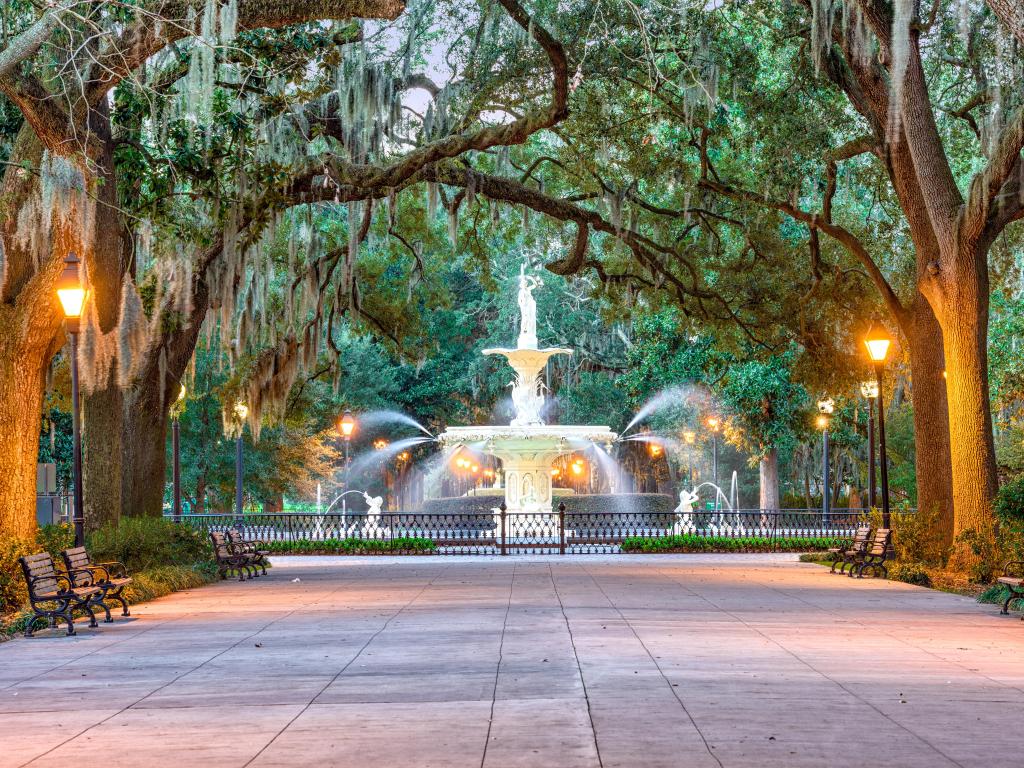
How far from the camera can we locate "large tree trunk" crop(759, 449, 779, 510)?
142ft

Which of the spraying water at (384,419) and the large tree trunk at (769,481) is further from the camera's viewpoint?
the spraying water at (384,419)

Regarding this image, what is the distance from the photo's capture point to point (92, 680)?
32.6 feet

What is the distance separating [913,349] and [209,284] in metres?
12.5

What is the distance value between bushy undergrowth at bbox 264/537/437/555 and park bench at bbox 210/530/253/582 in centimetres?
856

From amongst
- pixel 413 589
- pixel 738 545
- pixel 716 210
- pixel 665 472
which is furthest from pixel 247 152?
pixel 665 472

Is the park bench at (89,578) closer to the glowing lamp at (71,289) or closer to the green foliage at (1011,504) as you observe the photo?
the glowing lamp at (71,289)

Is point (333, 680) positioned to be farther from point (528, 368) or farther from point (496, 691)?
point (528, 368)

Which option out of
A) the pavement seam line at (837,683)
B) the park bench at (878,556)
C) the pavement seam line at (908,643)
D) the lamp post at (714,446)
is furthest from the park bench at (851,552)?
the lamp post at (714,446)

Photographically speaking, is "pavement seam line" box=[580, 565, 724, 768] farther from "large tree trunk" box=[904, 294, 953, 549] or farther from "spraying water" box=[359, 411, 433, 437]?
"spraying water" box=[359, 411, 433, 437]

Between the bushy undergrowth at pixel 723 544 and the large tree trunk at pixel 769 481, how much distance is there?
11050 millimetres

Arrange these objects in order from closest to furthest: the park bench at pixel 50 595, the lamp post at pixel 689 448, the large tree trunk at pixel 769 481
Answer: the park bench at pixel 50 595, the large tree trunk at pixel 769 481, the lamp post at pixel 689 448

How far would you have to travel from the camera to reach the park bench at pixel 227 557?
69.5 ft

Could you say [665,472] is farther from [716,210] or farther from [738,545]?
[716,210]

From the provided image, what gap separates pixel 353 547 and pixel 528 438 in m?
6.72
